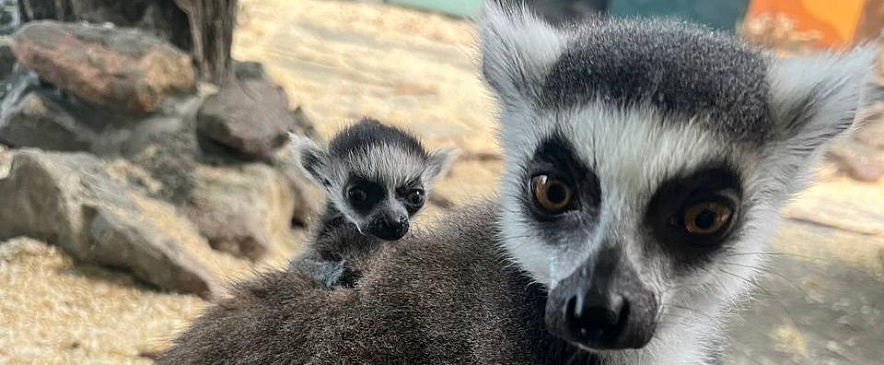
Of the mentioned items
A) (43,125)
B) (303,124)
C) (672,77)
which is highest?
(672,77)

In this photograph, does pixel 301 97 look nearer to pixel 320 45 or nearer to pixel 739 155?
pixel 320 45

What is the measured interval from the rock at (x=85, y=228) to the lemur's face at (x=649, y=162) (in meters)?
1.77

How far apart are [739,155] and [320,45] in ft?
18.5

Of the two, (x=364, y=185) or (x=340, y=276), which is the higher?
(x=340, y=276)

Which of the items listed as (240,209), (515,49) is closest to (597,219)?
(515,49)

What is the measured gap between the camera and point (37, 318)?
253cm

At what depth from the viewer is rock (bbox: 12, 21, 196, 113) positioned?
129 inches

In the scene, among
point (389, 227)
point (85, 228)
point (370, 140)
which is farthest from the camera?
point (85, 228)

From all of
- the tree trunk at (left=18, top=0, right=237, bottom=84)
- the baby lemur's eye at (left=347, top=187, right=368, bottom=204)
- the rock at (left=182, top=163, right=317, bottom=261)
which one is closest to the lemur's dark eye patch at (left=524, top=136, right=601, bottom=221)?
the baby lemur's eye at (left=347, top=187, right=368, bottom=204)

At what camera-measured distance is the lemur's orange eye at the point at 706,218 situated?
1.27m

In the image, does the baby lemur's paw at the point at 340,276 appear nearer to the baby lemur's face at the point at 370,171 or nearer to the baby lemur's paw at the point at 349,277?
the baby lemur's paw at the point at 349,277

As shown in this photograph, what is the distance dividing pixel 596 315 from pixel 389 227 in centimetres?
122

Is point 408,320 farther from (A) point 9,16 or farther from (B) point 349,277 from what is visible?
(A) point 9,16

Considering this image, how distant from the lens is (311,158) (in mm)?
2879
